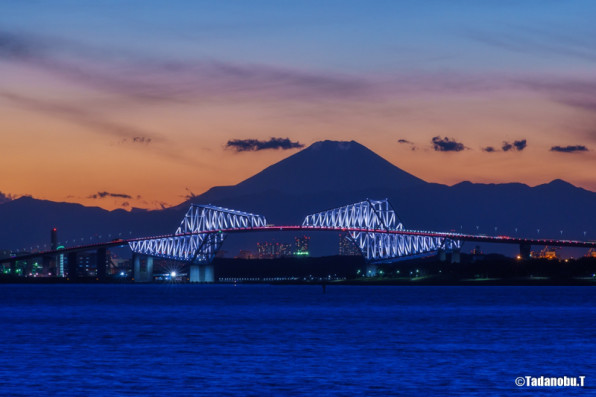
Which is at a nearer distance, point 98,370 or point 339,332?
point 98,370

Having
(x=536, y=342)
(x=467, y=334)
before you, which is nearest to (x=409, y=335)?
(x=467, y=334)

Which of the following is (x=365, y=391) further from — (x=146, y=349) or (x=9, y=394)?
(x=146, y=349)

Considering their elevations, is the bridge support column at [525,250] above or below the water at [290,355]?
above

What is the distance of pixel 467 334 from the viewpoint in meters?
60.2

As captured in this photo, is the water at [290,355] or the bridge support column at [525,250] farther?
the bridge support column at [525,250]

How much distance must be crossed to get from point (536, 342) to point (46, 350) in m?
24.0

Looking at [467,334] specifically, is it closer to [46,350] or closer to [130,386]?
[46,350]

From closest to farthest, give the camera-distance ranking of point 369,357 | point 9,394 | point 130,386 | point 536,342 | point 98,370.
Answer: point 9,394 → point 130,386 → point 98,370 → point 369,357 → point 536,342

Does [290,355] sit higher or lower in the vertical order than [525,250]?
lower

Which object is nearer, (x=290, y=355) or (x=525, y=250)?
(x=290, y=355)

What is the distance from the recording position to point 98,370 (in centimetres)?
4103

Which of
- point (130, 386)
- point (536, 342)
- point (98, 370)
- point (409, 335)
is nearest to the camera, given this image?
point (130, 386)

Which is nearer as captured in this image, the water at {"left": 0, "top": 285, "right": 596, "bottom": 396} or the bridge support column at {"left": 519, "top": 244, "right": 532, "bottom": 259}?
the water at {"left": 0, "top": 285, "right": 596, "bottom": 396}

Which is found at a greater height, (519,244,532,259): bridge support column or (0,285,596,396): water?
(519,244,532,259): bridge support column
